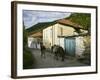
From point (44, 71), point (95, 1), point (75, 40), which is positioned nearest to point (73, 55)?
point (75, 40)

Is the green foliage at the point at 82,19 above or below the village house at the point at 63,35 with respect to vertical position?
above

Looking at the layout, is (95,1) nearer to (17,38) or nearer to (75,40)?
(75,40)

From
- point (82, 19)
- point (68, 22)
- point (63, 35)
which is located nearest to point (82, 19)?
point (82, 19)

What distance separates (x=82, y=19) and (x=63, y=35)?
0.26 metres

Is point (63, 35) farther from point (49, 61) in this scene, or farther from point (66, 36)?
point (49, 61)

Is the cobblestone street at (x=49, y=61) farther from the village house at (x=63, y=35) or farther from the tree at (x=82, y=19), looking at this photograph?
the tree at (x=82, y=19)

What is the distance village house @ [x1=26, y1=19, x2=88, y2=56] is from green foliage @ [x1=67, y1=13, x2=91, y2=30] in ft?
0.12

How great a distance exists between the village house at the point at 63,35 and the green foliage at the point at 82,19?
1.5 inches

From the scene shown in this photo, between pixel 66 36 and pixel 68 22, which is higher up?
pixel 68 22

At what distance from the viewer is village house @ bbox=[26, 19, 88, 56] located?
2.23 metres

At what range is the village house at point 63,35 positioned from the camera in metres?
2.23

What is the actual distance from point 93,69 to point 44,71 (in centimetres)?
53

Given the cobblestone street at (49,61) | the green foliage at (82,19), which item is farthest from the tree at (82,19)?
the cobblestone street at (49,61)

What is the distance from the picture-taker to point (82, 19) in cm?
240
